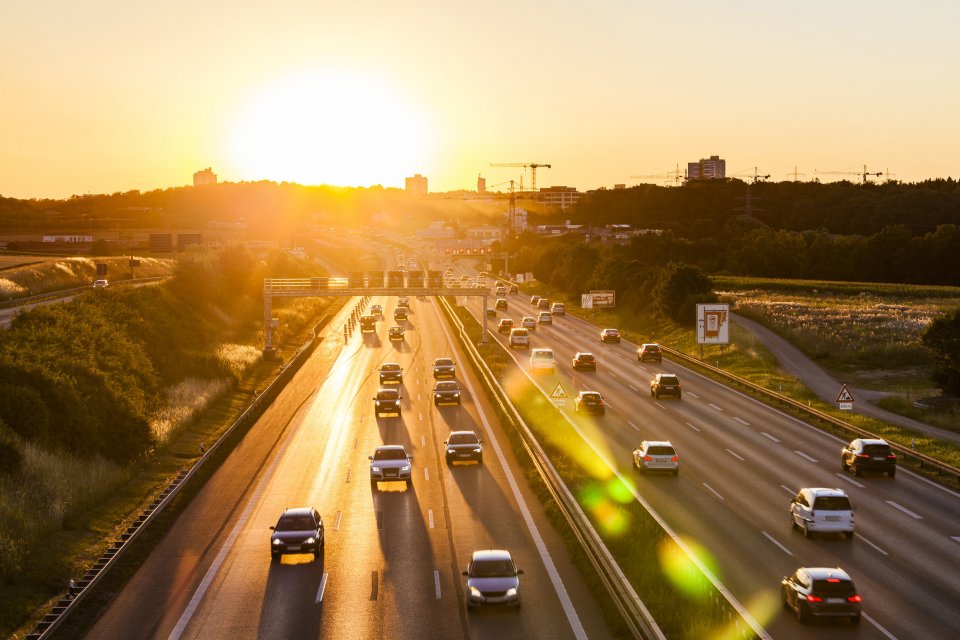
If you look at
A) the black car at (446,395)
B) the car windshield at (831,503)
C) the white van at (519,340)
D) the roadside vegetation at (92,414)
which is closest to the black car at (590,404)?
the black car at (446,395)

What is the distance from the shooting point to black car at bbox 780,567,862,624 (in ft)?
Result: 77.5

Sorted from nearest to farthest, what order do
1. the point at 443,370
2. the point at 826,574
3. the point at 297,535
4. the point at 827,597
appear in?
the point at 827,597, the point at 826,574, the point at 297,535, the point at 443,370

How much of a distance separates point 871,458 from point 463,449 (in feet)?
56.2

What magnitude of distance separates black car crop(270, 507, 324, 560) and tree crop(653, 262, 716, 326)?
78.1 m

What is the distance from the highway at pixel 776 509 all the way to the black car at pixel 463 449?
582 cm

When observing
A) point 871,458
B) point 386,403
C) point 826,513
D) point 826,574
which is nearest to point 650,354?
point 386,403

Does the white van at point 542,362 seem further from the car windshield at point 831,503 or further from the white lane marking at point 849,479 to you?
the car windshield at point 831,503

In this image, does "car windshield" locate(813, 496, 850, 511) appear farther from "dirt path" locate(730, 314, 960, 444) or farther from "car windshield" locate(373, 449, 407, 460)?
"dirt path" locate(730, 314, 960, 444)

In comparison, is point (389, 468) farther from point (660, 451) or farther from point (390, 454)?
point (660, 451)

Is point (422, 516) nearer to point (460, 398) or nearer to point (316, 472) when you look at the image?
point (316, 472)

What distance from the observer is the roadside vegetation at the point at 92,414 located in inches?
1259

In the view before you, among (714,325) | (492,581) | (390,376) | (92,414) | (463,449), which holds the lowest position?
(390,376)

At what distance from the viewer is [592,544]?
92.9 ft

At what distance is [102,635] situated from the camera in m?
24.7
